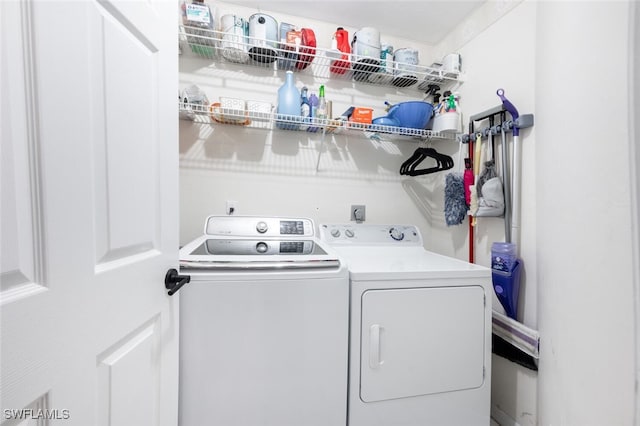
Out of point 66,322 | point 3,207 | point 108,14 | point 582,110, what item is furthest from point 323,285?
point 582,110

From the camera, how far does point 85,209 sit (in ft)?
1.92

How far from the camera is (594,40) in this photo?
37.0 inches

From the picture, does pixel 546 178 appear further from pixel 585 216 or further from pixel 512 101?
pixel 512 101

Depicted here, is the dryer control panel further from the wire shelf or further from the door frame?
Answer: the door frame

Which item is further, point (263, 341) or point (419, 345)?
point (419, 345)

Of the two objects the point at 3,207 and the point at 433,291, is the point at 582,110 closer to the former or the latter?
the point at 433,291

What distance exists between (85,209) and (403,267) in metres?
1.27

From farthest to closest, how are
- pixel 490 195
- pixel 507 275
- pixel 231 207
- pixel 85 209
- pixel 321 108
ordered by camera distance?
pixel 231 207, pixel 321 108, pixel 490 195, pixel 507 275, pixel 85 209

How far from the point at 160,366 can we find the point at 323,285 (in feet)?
2.20

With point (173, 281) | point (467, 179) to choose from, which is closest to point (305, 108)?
point (467, 179)

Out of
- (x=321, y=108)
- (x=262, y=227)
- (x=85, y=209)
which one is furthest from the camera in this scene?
(x=321, y=108)

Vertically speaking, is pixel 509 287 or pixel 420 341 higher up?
pixel 509 287

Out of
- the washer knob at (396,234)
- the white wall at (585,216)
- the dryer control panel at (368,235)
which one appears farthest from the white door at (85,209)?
the white wall at (585,216)

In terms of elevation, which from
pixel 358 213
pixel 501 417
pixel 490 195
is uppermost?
pixel 490 195
